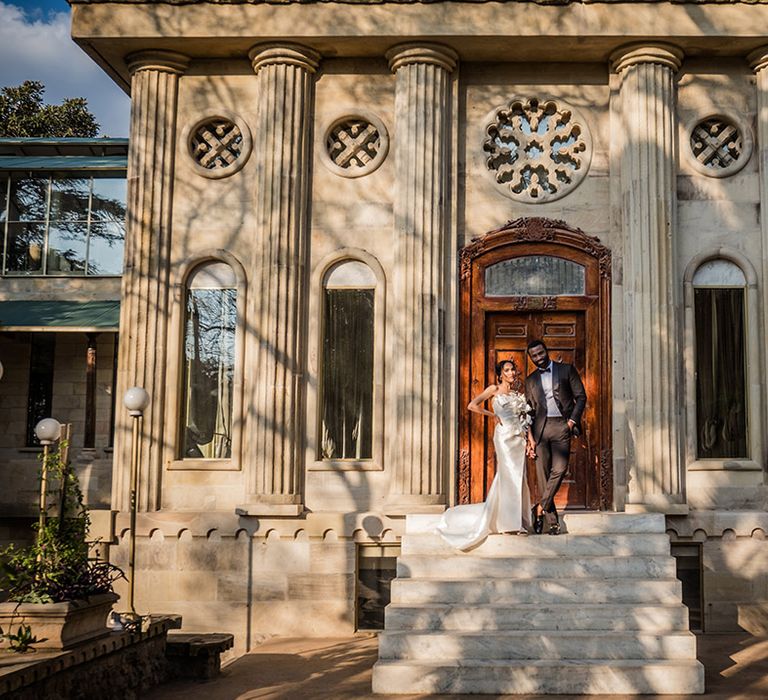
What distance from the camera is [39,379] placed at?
22.4m

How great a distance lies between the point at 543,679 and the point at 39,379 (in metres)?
14.9

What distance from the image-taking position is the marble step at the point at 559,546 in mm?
12930

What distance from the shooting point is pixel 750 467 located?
605 inches

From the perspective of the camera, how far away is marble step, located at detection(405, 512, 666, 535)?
13.5 m

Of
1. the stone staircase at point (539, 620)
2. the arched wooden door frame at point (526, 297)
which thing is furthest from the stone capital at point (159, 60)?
the stone staircase at point (539, 620)

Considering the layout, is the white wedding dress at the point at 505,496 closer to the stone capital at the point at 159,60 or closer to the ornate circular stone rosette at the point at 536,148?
the ornate circular stone rosette at the point at 536,148

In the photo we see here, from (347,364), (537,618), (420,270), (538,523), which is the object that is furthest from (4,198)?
Answer: (537,618)

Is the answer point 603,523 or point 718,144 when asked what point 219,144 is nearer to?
point 718,144

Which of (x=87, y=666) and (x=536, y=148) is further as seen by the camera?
(x=536, y=148)

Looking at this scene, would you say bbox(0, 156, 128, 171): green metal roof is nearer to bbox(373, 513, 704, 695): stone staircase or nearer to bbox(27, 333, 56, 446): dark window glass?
bbox(27, 333, 56, 446): dark window glass

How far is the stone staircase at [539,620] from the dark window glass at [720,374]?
3.04 meters

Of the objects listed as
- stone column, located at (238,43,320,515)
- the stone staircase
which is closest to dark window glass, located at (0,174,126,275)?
stone column, located at (238,43,320,515)

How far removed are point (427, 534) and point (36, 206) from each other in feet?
45.7

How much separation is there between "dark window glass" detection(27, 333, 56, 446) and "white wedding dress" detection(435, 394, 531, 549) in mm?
12319
